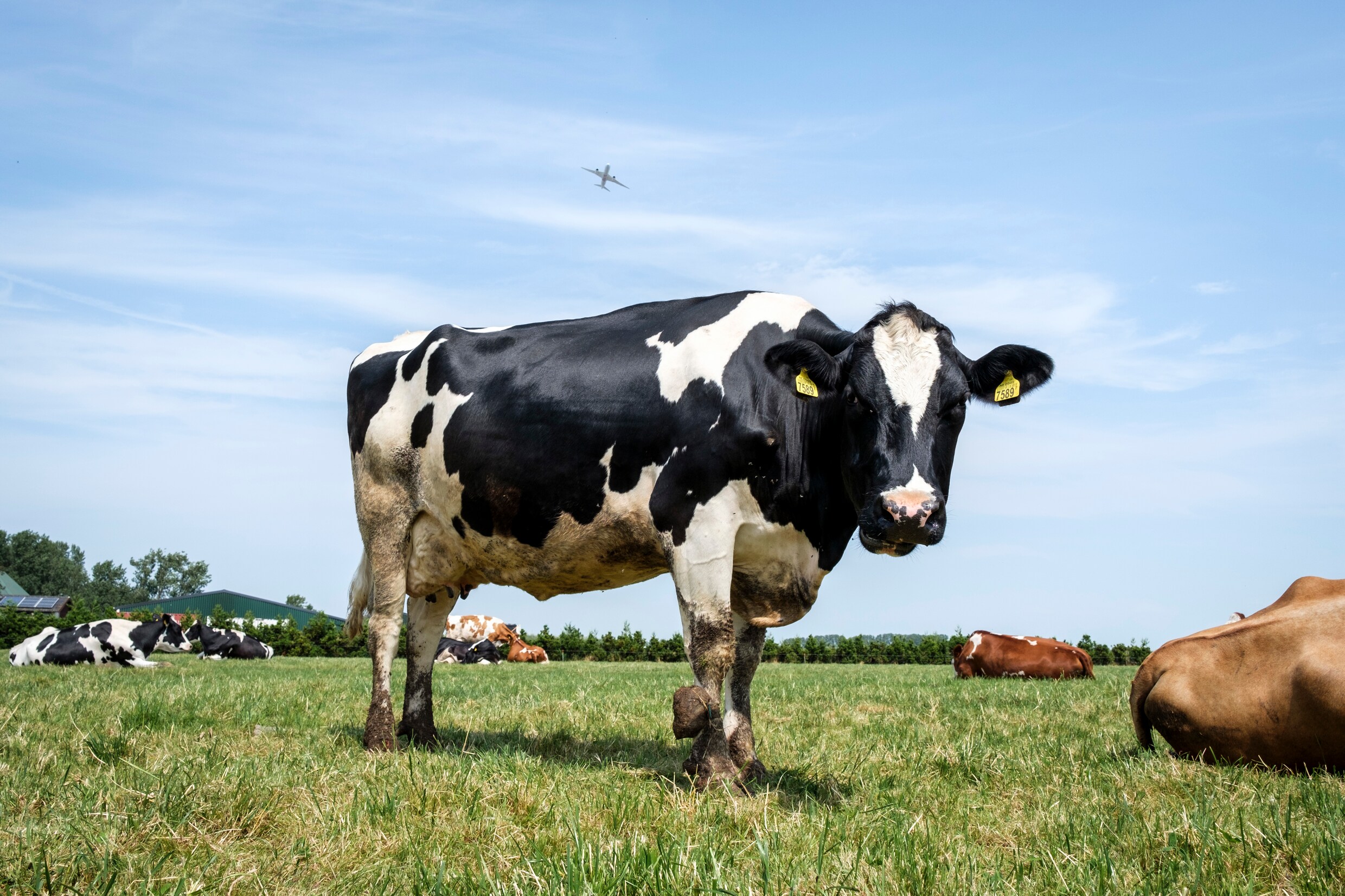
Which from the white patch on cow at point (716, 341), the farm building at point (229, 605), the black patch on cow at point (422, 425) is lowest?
the farm building at point (229, 605)

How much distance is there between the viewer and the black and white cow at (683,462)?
5.24 meters

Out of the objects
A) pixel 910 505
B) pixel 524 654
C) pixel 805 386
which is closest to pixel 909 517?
pixel 910 505

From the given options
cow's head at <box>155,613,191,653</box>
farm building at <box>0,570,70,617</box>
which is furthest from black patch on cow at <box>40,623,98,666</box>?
farm building at <box>0,570,70,617</box>

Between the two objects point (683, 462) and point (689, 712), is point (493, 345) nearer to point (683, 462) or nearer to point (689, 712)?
point (683, 462)

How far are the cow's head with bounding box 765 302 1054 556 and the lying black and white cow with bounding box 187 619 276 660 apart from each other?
2360 centimetres

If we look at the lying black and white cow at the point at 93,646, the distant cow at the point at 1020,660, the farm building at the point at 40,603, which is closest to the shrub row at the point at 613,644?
the lying black and white cow at the point at 93,646

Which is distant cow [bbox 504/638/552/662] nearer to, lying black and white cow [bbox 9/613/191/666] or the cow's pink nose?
lying black and white cow [bbox 9/613/191/666]

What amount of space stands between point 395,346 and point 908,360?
4.58 m

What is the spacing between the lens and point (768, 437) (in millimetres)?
5555

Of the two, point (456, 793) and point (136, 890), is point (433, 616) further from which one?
point (136, 890)

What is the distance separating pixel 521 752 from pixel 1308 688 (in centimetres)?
430

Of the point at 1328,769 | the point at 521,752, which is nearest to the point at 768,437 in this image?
the point at 521,752

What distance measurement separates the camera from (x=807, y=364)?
5508 mm

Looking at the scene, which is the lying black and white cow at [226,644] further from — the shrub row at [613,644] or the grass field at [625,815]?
the grass field at [625,815]
